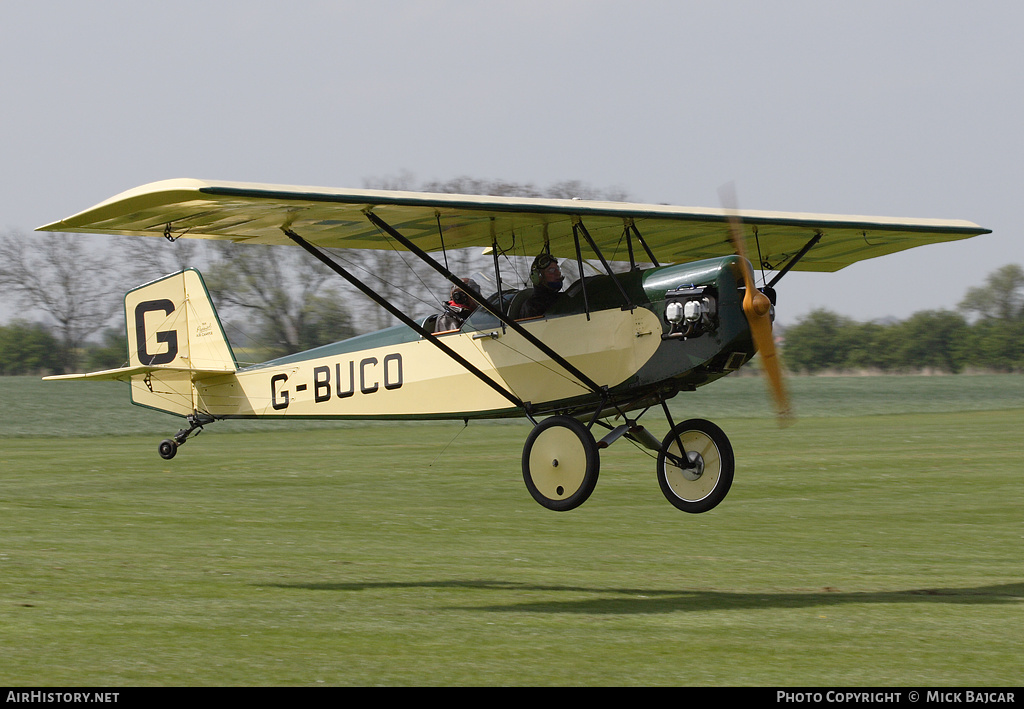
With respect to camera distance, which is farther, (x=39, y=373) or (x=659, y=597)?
(x=39, y=373)

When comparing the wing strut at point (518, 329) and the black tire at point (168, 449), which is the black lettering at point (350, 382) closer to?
the wing strut at point (518, 329)

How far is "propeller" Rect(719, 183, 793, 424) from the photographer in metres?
9.92

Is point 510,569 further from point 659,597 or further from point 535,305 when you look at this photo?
point 535,305

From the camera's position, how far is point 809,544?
12586 mm

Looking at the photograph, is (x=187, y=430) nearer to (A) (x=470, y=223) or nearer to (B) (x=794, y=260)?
(A) (x=470, y=223)

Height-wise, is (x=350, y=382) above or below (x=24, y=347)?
below

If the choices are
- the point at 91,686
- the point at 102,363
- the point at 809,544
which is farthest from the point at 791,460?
the point at 102,363

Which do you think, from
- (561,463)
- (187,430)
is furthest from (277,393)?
(561,463)

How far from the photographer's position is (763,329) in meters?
10.1

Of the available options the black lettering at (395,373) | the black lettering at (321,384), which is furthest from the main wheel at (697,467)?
the black lettering at (321,384)

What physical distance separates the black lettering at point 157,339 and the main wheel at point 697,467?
839 cm

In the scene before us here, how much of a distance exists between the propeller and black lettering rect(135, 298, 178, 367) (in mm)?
9249

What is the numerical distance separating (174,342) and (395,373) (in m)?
5.38
